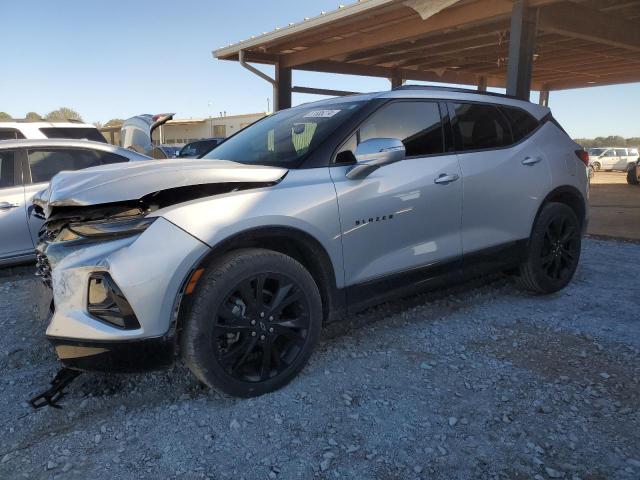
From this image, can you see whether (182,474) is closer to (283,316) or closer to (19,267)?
(283,316)

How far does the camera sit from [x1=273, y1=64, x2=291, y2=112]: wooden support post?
37.3ft

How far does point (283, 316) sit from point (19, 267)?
4133 millimetres

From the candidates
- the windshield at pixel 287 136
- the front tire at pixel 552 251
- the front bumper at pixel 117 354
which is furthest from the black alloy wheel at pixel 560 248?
the front bumper at pixel 117 354

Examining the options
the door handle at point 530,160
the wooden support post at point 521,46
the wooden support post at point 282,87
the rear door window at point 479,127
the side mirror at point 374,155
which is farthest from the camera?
the wooden support post at point 282,87

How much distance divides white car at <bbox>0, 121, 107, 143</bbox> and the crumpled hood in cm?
431

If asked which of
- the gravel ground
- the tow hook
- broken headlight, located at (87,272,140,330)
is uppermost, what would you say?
broken headlight, located at (87,272,140,330)

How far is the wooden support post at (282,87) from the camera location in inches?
447

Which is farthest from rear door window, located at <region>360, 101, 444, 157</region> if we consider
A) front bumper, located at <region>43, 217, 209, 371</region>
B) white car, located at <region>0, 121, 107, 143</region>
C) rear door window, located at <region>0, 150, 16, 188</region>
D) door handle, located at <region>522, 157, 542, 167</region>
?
white car, located at <region>0, 121, 107, 143</region>

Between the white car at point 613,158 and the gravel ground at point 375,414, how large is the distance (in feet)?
100

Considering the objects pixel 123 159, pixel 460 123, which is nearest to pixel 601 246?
pixel 460 123

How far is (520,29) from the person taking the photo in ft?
22.8

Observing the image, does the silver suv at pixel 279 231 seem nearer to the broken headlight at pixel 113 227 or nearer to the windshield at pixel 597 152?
the broken headlight at pixel 113 227

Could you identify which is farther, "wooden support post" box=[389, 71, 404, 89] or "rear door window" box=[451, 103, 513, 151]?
"wooden support post" box=[389, 71, 404, 89]

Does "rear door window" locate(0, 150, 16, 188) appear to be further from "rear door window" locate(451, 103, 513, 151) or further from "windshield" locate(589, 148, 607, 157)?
"windshield" locate(589, 148, 607, 157)
